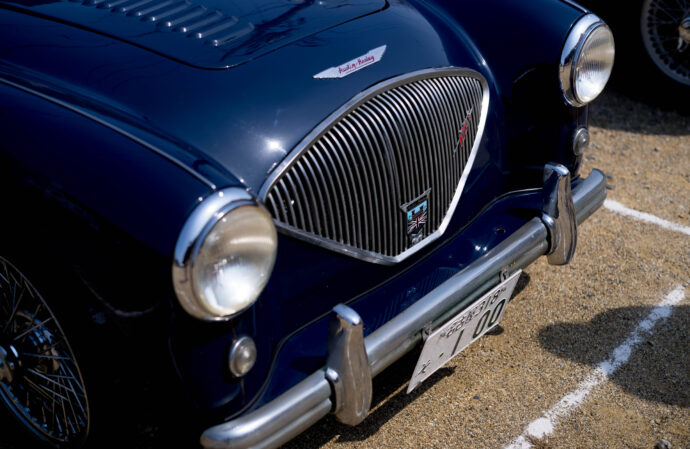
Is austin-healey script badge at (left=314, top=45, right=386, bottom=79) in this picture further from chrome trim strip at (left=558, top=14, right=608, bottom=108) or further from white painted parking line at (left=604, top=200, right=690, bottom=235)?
white painted parking line at (left=604, top=200, right=690, bottom=235)

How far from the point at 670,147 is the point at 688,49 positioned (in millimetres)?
888

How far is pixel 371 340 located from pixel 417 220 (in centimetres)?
48

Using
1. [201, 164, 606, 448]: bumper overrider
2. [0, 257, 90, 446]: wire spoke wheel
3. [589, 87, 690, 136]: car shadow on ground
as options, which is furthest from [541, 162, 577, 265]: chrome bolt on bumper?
[589, 87, 690, 136]: car shadow on ground

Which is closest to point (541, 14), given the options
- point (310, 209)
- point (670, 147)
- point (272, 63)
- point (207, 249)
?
point (272, 63)

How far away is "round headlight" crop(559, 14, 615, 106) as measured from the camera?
8.89 feet

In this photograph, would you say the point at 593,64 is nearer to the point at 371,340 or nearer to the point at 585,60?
the point at 585,60

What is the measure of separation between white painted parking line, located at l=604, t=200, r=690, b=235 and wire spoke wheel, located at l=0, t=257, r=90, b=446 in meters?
2.82

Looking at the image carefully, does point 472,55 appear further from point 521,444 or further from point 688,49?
point 688,49

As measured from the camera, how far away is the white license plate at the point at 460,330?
7.45 feet

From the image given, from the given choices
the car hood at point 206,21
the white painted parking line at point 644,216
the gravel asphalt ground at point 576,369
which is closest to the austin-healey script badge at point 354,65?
the car hood at point 206,21

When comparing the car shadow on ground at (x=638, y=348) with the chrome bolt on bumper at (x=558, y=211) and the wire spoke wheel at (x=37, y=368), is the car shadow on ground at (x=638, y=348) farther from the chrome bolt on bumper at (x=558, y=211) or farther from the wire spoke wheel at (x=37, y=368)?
the wire spoke wheel at (x=37, y=368)

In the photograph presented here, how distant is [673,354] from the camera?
2895mm

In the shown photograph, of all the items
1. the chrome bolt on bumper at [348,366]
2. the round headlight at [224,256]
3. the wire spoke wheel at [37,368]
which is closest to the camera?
the round headlight at [224,256]

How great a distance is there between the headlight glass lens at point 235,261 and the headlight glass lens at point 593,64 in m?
1.51
